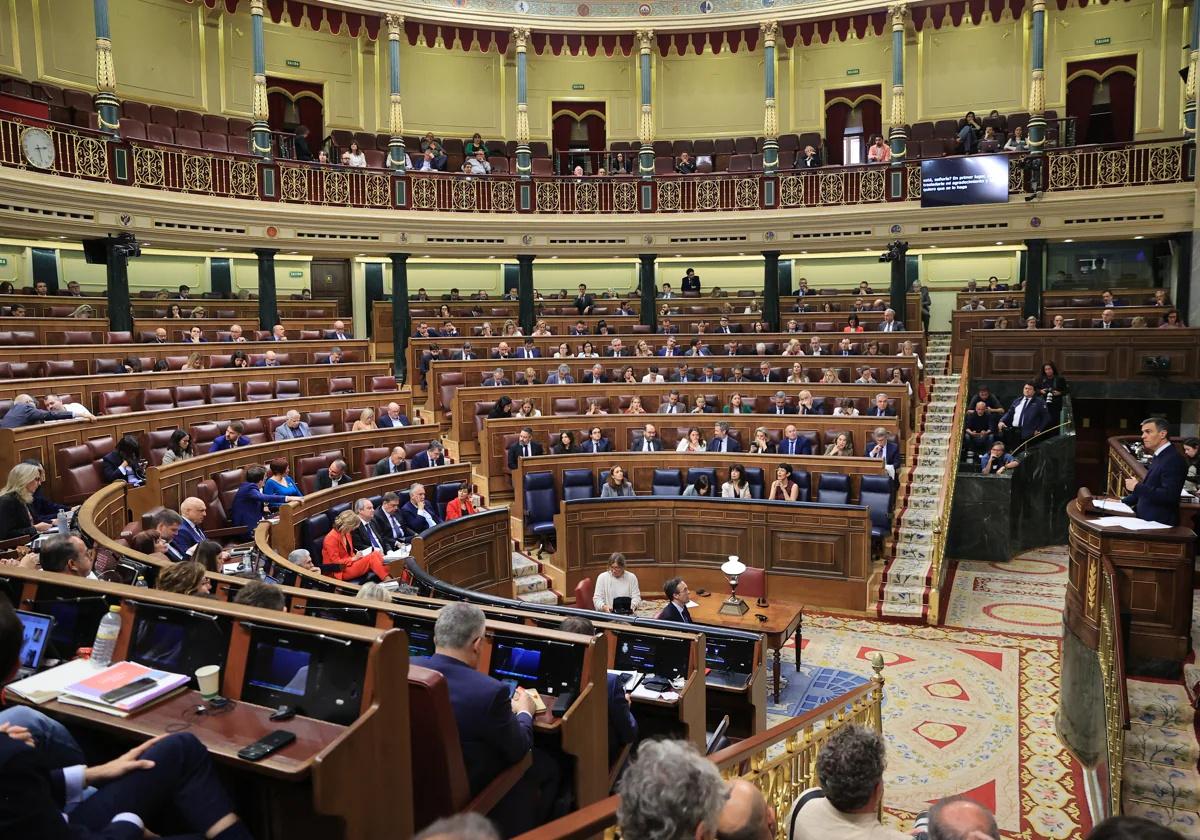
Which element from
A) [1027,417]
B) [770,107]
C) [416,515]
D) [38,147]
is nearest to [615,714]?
[416,515]

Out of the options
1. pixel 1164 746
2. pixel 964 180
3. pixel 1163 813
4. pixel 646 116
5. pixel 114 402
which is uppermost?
pixel 646 116

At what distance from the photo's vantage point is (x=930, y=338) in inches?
614

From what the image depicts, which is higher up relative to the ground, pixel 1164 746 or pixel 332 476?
pixel 332 476

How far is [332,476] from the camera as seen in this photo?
8.23m

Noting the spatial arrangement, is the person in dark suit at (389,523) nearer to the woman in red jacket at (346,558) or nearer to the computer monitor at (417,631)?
the woman in red jacket at (346,558)

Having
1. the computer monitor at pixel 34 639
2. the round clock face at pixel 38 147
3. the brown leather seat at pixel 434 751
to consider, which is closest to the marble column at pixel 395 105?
the round clock face at pixel 38 147

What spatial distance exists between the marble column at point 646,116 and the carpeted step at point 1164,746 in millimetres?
12794

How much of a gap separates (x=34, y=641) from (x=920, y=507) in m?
8.98

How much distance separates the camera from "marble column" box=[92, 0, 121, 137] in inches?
469

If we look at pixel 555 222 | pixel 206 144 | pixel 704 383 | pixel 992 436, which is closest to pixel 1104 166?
pixel 992 436

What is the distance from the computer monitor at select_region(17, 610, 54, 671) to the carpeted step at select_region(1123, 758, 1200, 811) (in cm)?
508

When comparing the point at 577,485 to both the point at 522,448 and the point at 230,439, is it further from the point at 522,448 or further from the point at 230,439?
the point at 230,439

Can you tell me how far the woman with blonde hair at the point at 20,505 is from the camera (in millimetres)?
5461

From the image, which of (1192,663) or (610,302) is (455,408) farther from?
(1192,663)
